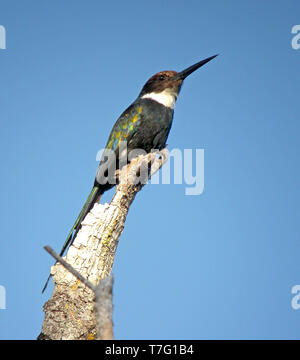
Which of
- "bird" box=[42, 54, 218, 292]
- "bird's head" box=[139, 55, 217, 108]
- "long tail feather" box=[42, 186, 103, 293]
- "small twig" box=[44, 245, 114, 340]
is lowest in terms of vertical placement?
"small twig" box=[44, 245, 114, 340]

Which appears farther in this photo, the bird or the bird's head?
the bird's head

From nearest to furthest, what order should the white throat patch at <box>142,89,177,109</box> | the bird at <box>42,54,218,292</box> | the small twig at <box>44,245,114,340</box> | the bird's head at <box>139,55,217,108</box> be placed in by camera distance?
the small twig at <box>44,245,114,340</box> < the bird at <box>42,54,218,292</box> < the white throat patch at <box>142,89,177,109</box> < the bird's head at <box>139,55,217,108</box>

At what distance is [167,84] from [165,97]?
1.03 feet

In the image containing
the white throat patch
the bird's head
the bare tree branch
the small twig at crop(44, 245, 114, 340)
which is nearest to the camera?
the small twig at crop(44, 245, 114, 340)

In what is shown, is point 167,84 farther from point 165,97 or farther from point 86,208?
point 86,208

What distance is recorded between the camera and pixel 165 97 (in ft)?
23.4

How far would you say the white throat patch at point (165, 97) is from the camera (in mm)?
6984

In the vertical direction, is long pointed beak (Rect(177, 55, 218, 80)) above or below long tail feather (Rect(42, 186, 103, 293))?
above

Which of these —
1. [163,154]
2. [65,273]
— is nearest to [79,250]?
[65,273]

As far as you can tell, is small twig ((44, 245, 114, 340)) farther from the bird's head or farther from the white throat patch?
the bird's head

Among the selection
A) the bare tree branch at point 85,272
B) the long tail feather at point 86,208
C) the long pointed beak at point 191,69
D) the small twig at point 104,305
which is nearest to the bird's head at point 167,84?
the long pointed beak at point 191,69

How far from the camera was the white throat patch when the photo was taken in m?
6.98

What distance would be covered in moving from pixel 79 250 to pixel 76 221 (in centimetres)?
148

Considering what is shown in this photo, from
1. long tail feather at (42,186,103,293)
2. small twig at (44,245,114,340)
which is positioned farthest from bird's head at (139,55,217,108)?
small twig at (44,245,114,340)
